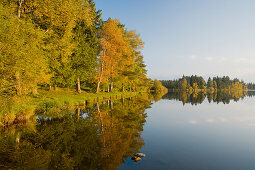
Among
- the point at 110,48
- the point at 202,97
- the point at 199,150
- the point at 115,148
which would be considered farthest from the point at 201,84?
the point at 115,148

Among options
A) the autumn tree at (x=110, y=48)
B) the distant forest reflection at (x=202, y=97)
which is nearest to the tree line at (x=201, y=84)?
the distant forest reflection at (x=202, y=97)

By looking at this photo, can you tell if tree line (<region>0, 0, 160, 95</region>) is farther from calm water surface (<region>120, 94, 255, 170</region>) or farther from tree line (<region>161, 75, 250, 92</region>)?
tree line (<region>161, 75, 250, 92</region>)

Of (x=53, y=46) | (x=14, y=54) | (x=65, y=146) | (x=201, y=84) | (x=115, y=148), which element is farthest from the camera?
(x=201, y=84)

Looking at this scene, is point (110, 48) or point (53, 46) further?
point (110, 48)

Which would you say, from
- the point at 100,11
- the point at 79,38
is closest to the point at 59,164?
the point at 79,38

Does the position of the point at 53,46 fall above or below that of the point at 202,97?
above

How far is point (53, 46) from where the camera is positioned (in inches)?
823

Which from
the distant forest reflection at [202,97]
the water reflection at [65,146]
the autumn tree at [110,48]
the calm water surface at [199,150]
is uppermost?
the autumn tree at [110,48]

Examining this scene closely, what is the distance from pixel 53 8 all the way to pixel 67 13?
1.77m

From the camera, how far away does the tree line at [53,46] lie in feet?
37.3

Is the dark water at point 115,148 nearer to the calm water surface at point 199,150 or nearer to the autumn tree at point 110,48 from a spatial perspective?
the calm water surface at point 199,150

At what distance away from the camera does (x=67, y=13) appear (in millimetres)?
20469

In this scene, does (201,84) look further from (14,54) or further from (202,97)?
(14,54)

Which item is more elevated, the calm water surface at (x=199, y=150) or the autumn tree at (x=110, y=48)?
the autumn tree at (x=110, y=48)
